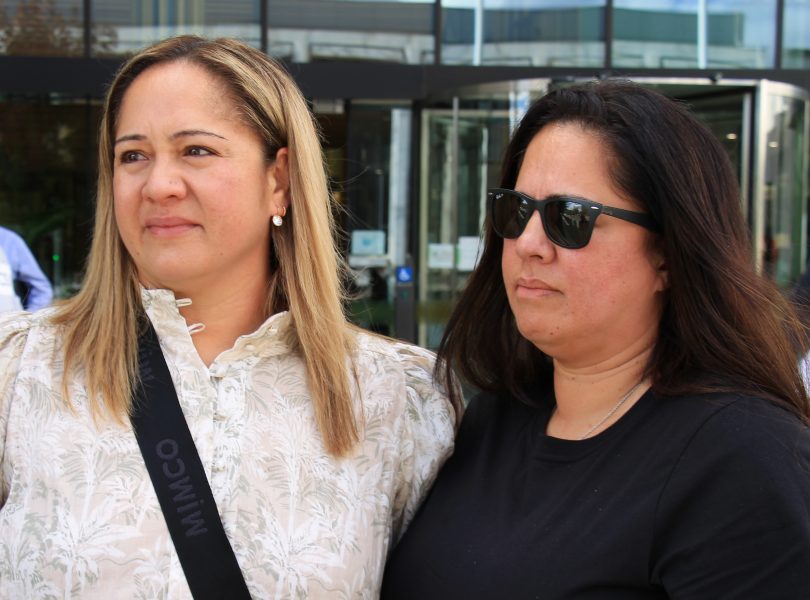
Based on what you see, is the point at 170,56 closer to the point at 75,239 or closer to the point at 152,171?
the point at 152,171

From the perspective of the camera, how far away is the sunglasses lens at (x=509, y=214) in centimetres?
178

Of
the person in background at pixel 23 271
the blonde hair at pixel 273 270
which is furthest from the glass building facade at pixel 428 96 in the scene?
the blonde hair at pixel 273 270

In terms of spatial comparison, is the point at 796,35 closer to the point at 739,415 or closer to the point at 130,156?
the point at 739,415

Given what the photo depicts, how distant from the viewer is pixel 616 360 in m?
1.77

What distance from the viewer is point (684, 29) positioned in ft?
31.5

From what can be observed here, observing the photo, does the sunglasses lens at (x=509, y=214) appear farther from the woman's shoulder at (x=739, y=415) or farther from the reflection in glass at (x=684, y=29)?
the reflection in glass at (x=684, y=29)

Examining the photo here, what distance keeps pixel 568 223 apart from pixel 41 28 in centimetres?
892

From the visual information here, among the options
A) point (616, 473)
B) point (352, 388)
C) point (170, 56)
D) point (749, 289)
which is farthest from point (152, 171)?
point (749, 289)

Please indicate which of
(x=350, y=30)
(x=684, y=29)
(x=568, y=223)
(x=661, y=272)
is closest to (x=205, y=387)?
(x=568, y=223)

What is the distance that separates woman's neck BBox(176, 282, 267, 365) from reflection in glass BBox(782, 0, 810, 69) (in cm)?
967

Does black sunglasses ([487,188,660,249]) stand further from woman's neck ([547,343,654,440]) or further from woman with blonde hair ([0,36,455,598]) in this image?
woman with blonde hair ([0,36,455,598])

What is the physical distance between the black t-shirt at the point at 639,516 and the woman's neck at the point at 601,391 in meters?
0.04

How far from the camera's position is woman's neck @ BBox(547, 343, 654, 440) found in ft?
5.71

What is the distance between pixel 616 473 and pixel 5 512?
1.22 metres
